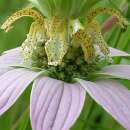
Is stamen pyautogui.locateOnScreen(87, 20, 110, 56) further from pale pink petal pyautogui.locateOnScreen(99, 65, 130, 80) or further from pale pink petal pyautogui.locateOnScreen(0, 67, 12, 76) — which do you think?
pale pink petal pyautogui.locateOnScreen(0, 67, 12, 76)

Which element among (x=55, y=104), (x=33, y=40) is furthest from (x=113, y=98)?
(x=33, y=40)

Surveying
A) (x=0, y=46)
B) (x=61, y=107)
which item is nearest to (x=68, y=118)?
(x=61, y=107)

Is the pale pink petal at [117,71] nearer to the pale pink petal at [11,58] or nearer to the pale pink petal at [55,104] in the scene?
the pale pink petal at [55,104]

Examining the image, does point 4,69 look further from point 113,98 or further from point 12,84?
point 113,98

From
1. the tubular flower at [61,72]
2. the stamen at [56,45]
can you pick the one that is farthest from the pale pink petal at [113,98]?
the stamen at [56,45]

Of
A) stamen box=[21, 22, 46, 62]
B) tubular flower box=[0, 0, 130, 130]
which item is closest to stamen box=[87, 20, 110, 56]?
tubular flower box=[0, 0, 130, 130]

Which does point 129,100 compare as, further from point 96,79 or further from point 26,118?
point 26,118

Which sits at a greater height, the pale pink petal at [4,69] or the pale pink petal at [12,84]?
the pale pink petal at [4,69]
